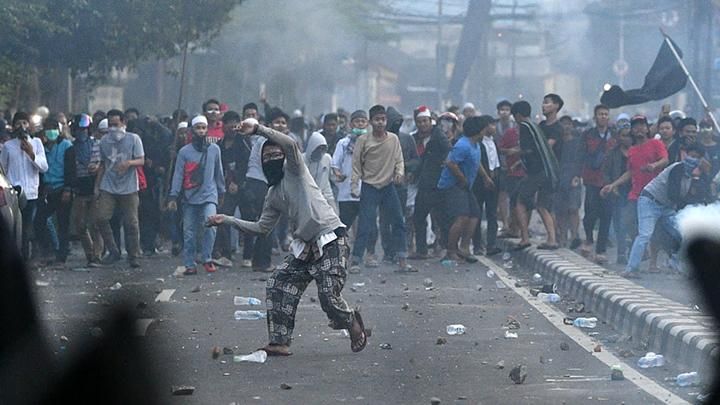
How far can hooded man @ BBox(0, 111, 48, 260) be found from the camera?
1633cm

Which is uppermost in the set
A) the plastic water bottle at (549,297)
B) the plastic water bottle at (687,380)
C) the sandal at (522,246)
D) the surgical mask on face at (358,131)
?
the surgical mask on face at (358,131)

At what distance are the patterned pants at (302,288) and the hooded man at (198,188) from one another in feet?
19.5

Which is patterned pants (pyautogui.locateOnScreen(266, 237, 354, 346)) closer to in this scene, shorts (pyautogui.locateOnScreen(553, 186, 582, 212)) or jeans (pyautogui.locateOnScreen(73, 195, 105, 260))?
jeans (pyautogui.locateOnScreen(73, 195, 105, 260))

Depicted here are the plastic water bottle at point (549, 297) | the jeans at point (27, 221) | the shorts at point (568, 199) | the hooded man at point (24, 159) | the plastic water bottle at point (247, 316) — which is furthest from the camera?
the shorts at point (568, 199)

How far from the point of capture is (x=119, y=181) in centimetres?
1717

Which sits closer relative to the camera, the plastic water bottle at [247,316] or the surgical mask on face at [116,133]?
the plastic water bottle at [247,316]

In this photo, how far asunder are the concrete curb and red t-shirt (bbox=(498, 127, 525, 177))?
87.0 inches

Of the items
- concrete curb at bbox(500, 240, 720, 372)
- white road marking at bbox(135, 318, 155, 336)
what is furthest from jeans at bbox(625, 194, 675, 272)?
white road marking at bbox(135, 318, 155, 336)

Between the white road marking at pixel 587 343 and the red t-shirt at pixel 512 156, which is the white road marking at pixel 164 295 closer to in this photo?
the white road marking at pixel 587 343

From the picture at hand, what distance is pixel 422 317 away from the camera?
12.5 metres

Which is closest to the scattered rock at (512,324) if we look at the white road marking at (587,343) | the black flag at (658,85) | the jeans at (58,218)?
the white road marking at (587,343)

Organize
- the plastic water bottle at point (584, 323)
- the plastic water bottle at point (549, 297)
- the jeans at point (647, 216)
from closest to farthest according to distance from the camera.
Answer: the plastic water bottle at point (584, 323), the plastic water bottle at point (549, 297), the jeans at point (647, 216)

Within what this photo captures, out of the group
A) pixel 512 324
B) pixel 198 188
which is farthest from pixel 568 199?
pixel 512 324

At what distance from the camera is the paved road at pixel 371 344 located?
8.68 meters
